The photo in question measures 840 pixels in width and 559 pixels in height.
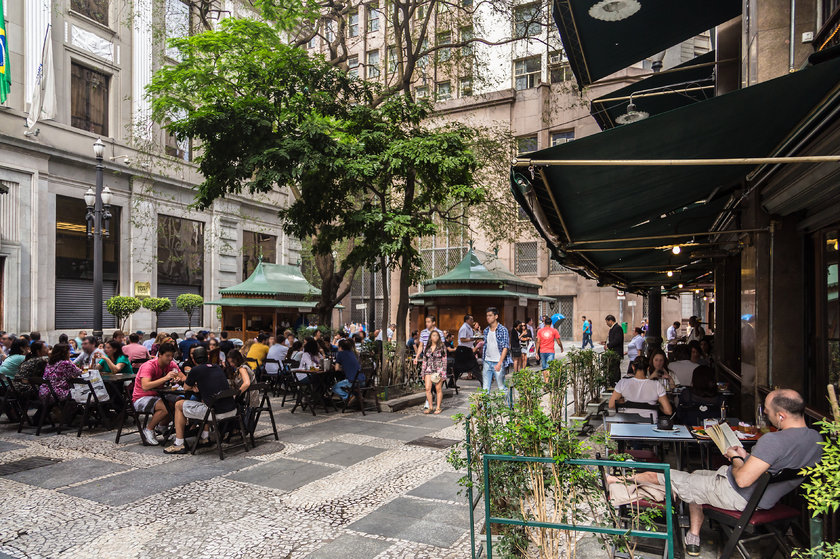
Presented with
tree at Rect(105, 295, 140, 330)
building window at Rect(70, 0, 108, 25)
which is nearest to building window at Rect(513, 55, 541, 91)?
building window at Rect(70, 0, 108, 25)

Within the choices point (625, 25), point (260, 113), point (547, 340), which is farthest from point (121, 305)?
point (625, 25)

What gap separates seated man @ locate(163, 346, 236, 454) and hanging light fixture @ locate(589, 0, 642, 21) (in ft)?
22.4

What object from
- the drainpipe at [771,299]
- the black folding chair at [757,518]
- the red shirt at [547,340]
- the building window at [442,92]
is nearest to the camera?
the black folding chair at [757,518]

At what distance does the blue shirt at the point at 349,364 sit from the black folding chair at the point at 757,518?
7625 mm

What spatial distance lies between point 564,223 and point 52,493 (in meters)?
6.10

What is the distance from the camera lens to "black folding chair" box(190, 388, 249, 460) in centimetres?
745

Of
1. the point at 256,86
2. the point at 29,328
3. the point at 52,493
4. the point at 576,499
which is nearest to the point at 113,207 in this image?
the point at 29,328

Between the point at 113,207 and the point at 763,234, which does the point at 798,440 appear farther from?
the point at 113,207

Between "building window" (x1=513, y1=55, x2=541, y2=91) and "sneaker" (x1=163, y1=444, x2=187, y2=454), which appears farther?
"building window" (x1=513, y1=55, x2=541, y2=91)

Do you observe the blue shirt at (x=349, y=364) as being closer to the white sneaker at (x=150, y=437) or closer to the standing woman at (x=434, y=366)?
the standing woman at (x=434, y=366)

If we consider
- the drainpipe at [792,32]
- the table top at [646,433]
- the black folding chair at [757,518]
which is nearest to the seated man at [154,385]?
the table top at [646,433]

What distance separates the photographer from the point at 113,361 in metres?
10.5

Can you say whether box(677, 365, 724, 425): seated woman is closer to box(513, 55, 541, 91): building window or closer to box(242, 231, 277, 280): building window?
box(242, 231, 277, 280): building window

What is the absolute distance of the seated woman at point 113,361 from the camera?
10320mm
